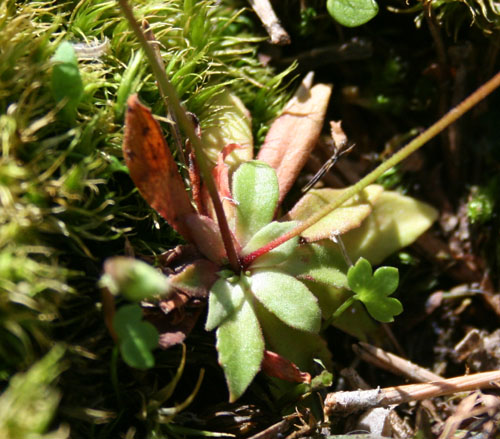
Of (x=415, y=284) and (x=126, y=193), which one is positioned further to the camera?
(x=415, y=284)

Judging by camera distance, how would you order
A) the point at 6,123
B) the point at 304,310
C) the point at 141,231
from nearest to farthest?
the point at 6,123 < the point at 304,310 < the point at 141,231

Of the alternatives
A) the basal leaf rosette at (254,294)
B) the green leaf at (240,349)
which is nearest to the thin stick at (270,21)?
the basal leaf rosette at (254,294)

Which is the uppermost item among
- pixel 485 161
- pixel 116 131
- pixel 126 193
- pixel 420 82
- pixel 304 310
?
pixel 116 131

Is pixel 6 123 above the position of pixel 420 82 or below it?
above

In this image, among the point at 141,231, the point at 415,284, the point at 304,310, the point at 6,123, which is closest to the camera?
the point at 6,123

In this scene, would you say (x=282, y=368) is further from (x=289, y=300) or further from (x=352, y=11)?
(x=352, y=11)

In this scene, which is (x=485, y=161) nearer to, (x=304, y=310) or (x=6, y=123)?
(x=304, y=310)

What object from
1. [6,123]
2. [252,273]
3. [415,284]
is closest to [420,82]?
[415,284]

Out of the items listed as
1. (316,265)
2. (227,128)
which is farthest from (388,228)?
(227,128)
